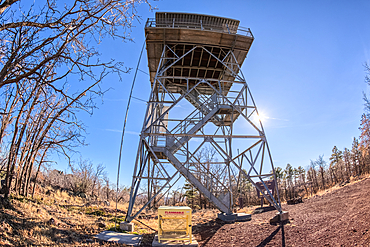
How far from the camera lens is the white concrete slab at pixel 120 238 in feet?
25.7

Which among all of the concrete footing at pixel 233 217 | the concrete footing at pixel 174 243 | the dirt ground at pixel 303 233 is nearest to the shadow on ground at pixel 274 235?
the dirt ground at pixel 303 233

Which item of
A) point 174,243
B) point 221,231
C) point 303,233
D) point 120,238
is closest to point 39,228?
point 120,238

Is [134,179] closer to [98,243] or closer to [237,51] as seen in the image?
[98,243]

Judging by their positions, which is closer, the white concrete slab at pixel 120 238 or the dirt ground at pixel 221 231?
the dirt ground at pixel 221 231

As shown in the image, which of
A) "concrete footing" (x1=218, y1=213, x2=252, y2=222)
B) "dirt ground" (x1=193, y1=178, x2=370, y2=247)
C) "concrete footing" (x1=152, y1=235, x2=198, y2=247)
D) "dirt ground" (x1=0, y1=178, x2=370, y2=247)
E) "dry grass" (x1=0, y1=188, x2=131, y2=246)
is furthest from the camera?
"concrete footing" (x1=218, y1=213, x2=252, y2=222)

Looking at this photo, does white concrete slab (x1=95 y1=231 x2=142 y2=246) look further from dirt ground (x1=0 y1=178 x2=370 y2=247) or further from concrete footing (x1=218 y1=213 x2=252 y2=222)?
concrete footing (x1=218 y1=213 x2=252 y2=222)

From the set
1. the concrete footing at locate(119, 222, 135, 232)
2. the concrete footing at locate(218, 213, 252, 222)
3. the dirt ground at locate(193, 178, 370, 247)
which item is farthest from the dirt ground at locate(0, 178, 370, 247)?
the concrete footing at locate(218, 213, 252, 222)

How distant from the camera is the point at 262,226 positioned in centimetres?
964

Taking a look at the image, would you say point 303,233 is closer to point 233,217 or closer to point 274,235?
point 274,235

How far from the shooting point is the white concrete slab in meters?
7.82

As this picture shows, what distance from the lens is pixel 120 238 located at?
26.9 ft

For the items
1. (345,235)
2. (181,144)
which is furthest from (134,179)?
(345,235)

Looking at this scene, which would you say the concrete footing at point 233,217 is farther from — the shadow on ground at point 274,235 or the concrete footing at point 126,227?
the concrete footing at point 126,227

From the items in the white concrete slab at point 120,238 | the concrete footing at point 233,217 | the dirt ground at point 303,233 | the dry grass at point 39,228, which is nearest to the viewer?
the dry grass at point 39,228
